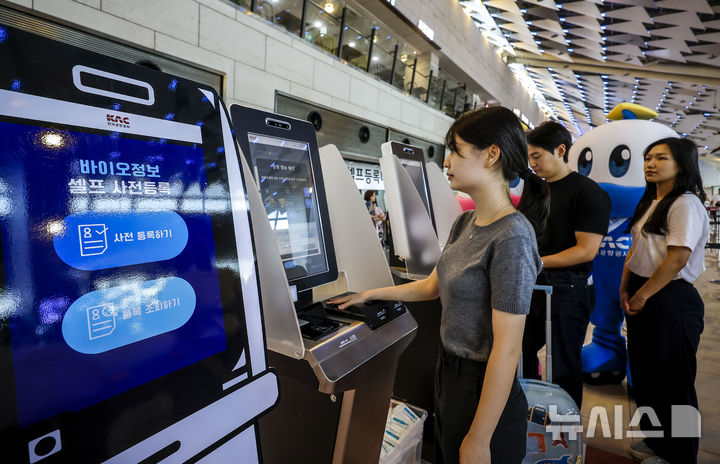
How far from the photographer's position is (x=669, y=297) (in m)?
1.67

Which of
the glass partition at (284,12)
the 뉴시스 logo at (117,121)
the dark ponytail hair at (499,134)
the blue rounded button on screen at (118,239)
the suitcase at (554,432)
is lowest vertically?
the suitcase at (554,432)

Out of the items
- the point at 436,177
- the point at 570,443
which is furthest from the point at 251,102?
the point at 570,443

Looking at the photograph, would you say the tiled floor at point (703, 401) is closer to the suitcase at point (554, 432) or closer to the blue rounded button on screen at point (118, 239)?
the suitcase at point (554, 432)

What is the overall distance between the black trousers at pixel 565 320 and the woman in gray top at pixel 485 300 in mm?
866

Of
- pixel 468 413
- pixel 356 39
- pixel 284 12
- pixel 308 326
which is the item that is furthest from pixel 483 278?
pixel 356 39

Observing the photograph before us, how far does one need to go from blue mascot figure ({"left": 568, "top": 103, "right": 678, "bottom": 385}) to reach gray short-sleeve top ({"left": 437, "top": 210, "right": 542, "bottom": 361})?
89.5 inches

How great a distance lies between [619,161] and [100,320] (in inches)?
140

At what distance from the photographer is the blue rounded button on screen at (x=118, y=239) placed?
477 mm

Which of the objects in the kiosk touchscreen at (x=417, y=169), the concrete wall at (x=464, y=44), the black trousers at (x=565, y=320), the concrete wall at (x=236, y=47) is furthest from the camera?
the concrete wall at (x=464, y=44)

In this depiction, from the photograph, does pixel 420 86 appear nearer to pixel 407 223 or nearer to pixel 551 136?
pixel 551 136

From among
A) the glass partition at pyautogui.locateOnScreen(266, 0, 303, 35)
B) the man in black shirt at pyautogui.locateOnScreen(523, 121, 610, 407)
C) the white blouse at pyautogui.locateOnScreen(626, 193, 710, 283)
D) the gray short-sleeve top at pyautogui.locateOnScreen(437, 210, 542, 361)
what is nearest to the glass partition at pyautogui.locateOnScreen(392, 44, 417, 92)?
the glass partition at pyautogui.locateOnScreen(266, 0, 303, 35)

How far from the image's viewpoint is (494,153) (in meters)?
0.98

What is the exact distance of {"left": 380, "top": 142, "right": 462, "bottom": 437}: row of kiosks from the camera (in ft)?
5.58

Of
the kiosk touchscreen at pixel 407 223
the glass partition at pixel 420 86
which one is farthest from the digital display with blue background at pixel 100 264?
the glass partition at pixel 420 86
